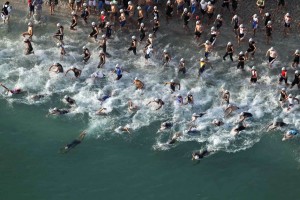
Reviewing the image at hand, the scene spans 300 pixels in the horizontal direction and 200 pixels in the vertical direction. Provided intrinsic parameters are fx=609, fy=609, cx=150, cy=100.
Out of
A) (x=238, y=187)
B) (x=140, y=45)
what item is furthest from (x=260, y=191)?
(x=140, y=45)

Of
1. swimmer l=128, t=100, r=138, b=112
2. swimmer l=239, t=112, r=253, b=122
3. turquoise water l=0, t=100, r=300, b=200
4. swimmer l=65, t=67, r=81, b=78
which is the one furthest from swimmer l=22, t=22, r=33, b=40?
swimmer l=239, t=112, r=253, b=122

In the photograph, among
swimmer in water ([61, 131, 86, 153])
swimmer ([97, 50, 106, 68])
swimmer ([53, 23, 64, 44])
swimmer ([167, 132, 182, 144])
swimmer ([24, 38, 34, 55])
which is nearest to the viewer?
swimmer in water ([61, 131, 86, 153])

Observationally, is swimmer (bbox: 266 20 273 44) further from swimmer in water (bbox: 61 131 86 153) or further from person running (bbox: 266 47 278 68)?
swimmer in water (bbox: 61 131 86 153)

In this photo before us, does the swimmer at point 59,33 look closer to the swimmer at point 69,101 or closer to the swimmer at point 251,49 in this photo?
the swimmer at point 69,101

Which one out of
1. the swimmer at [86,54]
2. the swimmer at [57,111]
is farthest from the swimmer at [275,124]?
the swimmer at [86,54]

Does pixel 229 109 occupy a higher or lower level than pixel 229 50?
lower

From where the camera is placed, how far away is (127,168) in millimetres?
31562

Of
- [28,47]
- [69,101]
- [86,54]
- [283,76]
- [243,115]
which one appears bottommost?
[243,115]

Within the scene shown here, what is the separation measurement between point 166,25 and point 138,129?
34.6ft

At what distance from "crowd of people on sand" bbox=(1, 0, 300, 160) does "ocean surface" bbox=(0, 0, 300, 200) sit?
1.41 ft

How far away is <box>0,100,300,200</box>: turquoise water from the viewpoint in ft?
99.1

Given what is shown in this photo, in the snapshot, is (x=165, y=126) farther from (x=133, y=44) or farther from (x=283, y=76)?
(x=283, y=76)

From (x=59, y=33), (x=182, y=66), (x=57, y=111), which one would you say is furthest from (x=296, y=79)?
(x=59, y=33)

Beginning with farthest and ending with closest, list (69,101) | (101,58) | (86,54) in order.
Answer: (86,54), (101,58), (69,101)
